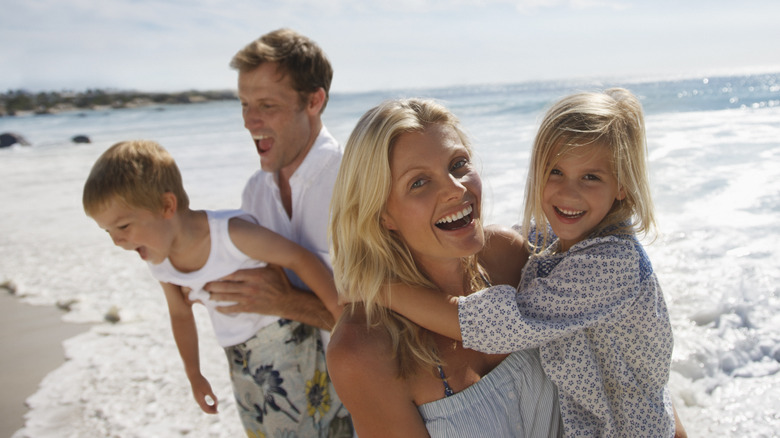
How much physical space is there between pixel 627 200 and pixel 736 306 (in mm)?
4015

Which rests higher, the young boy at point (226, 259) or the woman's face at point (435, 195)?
the woman's face at point (435, 195)

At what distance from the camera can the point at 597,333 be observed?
80.4 inches

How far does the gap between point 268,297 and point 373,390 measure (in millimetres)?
1188

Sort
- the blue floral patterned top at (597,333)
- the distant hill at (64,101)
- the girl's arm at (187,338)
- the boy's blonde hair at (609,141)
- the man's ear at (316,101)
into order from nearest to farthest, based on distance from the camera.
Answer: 1. the blue floral patterned top at (597,333)
2. the boy's blonde hair at (609,141)
3. the girl's arm at (187,338)
4. the man's ear at (316,101)
5. the distant hill at (64,101)

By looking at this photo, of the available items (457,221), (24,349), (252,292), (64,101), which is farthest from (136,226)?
(64,101)

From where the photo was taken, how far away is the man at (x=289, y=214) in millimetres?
2848

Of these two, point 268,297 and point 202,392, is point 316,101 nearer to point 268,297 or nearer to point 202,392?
point 268,297

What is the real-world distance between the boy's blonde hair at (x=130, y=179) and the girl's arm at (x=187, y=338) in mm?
523

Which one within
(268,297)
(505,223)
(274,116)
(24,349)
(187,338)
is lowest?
(24,349)

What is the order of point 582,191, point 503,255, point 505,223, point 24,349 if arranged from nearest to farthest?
point 582,191
point 503,255
point 24,349
point 505,223

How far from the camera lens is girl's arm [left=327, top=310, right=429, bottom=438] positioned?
5.73 ft

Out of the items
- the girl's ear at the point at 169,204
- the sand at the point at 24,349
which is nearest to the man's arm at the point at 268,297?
the girl's ear at the point at 169,204

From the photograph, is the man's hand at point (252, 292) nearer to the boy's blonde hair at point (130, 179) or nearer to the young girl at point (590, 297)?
the boy's blonde hair at point (130, 179)

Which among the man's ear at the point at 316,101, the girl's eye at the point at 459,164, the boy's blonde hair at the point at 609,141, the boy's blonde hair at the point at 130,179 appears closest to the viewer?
the girl's eye at the point at 459,164
